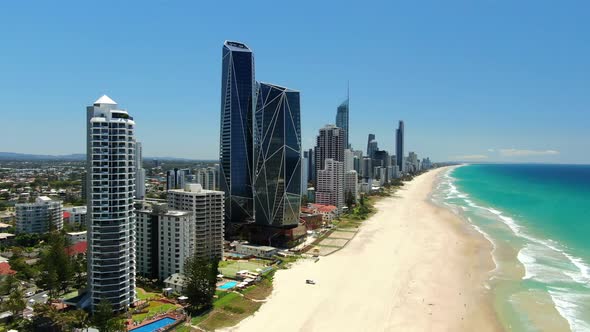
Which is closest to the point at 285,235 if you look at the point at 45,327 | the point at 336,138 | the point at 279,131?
the point at 279,131

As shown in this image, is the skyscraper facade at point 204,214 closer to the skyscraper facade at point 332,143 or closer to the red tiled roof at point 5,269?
the red tiled roof at point 5,269

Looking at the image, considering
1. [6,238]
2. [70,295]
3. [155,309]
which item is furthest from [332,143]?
[70,295]

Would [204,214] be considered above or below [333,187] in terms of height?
below

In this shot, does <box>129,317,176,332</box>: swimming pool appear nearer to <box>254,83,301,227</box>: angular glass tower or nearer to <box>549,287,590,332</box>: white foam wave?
<box>549,287,590,332</box>: white foam wave

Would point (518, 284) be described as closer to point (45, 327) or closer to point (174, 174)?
point (45, 327)

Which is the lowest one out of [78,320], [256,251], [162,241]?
[256,251]

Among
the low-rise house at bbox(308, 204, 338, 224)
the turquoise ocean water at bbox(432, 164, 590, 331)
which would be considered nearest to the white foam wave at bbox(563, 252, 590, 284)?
the turquoise ocean water at bbox(432, 164, 590, 331)

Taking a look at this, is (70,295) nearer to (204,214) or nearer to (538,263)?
(204,214)
